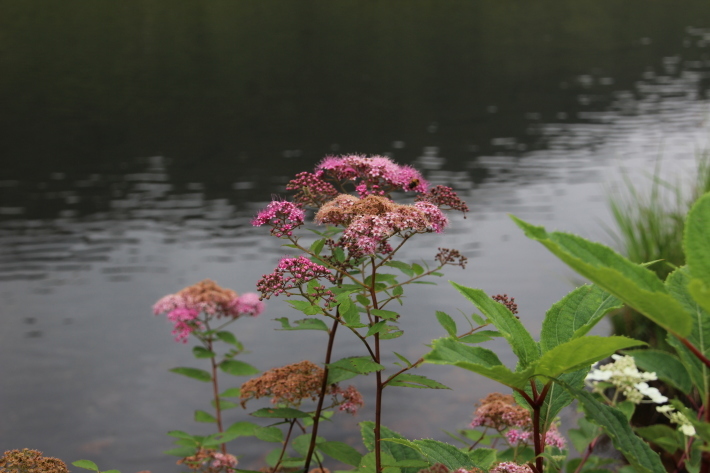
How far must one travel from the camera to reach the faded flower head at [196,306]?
5.18 meters

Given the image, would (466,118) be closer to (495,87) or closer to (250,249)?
(495,87)

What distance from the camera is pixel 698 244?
1.09m

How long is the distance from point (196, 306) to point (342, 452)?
2.32 metres

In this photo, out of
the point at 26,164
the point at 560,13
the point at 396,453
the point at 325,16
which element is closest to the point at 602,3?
the point at 560,13

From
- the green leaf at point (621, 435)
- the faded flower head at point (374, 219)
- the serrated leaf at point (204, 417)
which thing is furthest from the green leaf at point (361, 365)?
the serrated leaf at point (204, 417)

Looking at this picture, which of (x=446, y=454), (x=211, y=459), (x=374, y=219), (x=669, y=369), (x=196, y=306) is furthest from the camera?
(x=196, y=306)

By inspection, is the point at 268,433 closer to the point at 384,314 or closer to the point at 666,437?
the point at 384,314

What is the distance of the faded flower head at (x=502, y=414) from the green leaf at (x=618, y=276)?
246cm

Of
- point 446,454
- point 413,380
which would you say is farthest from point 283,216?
point 446,454

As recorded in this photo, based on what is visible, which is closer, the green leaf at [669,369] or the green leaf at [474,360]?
the green leaf at [474,360]

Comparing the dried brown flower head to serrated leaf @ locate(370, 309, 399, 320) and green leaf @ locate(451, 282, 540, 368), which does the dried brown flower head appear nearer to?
serrated leaf @ locate(370, 309, 399, 320)

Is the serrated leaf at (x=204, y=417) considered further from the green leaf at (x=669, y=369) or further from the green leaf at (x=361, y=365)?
the green leaf at (x=669, y=369)

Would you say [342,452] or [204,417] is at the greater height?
[342,452]

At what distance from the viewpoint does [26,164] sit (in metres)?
21.5
